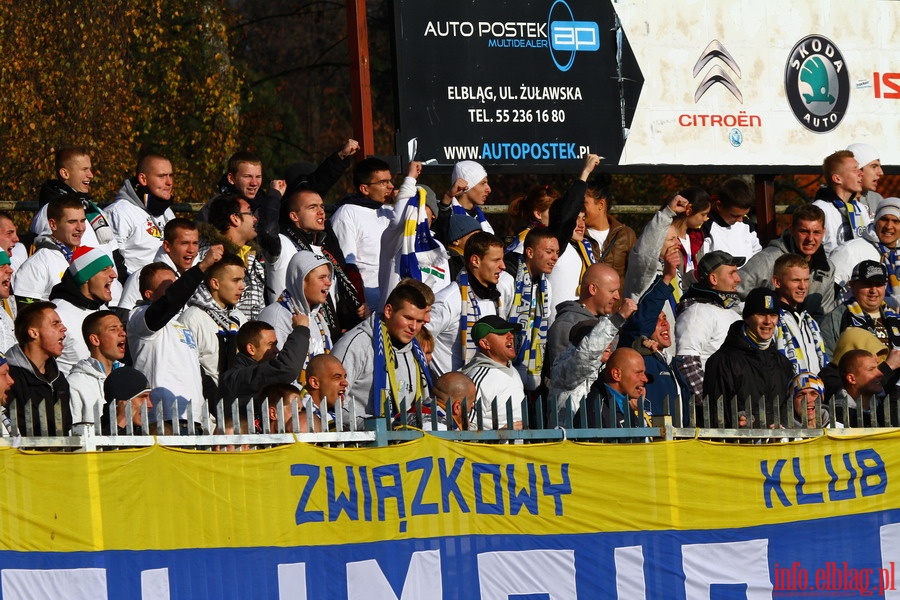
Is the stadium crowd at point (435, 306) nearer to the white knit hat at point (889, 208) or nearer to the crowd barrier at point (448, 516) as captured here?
the white knit hat at point (889, 208)

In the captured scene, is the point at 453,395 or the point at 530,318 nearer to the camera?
the point at 453,395

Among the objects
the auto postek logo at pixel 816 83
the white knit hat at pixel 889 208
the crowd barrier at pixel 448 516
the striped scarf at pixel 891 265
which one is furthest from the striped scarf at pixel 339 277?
the auto postek logo at pixel 816 83

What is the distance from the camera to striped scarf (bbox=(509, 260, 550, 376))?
37.8ft

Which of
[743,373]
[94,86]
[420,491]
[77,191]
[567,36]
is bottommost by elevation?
[420,491]

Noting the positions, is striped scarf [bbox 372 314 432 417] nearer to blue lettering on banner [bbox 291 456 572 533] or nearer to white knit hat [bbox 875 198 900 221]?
blue lettering on banner [bbox 291 456 572 533]

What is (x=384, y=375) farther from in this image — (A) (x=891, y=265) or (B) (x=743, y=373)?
(A) (x=891, y=265)

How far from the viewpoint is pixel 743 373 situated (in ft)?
36.0

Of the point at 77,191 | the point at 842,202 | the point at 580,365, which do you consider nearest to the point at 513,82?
the point at 842,202

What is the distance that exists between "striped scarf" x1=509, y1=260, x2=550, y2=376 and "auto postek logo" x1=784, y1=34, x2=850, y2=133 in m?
4.78

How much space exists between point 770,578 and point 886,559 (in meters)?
0.78

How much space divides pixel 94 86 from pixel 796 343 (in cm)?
1448

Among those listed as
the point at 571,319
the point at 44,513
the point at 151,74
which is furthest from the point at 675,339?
the point at 151,74

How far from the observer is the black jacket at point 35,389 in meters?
8.77

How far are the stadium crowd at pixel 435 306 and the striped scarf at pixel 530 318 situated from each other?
15 millimetres
